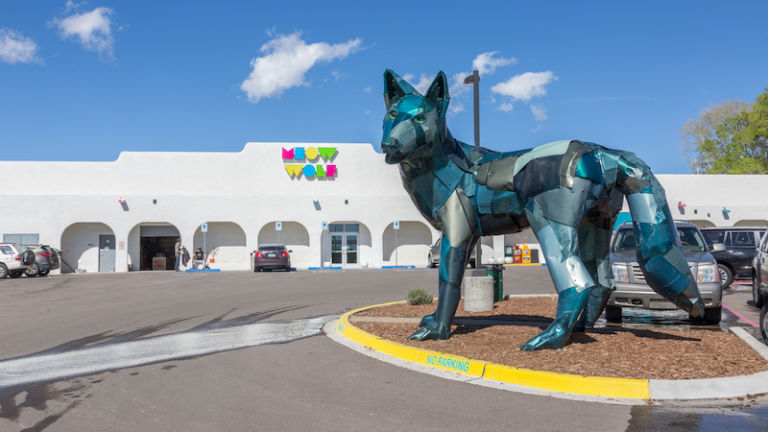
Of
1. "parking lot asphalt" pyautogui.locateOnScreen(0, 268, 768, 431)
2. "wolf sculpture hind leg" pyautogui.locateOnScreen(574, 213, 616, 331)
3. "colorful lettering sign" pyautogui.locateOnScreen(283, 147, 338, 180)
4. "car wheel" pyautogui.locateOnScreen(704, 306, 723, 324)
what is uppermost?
"colorful lettering sign" pyautogui.locateOnScreen(283, 147, 338, 180)

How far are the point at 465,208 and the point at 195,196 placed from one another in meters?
27.2

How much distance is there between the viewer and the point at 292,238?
110 ft

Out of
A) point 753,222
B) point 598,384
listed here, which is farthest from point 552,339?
point 753,222

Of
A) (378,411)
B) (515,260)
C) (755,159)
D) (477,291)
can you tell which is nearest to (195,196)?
(515,260)

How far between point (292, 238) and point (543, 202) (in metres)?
28.0

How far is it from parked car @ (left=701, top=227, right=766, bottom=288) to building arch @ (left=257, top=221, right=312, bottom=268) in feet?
70.3

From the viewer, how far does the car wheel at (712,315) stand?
377 inches

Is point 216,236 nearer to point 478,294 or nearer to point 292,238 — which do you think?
point 292,238

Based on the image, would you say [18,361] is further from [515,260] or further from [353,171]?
[515,260]

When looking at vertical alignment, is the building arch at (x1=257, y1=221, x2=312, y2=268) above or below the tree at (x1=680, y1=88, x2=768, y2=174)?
below

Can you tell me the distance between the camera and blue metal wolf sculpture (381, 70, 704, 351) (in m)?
6.04

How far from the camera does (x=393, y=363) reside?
675 centimetres

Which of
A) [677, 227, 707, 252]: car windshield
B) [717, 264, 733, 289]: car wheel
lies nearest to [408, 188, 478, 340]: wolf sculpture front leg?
[677, 227, 707, 252]: car windshield

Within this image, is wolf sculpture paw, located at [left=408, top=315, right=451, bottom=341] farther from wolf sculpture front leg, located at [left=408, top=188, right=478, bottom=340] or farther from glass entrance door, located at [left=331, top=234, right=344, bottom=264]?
glass entrance door, located at [left=331, top=234, right=344, bottom=264]
